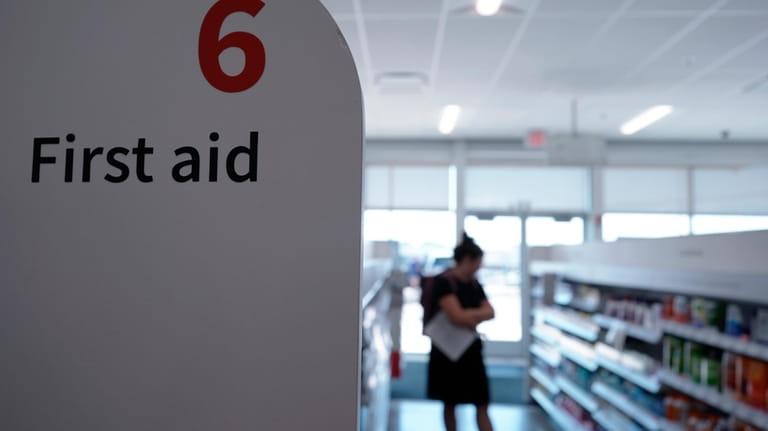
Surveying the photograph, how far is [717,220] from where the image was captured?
9.74m

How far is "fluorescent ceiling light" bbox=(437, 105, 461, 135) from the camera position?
24.2 ft

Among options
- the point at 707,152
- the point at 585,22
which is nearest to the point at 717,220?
the point at 707,152

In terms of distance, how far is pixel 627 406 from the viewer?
3965mm

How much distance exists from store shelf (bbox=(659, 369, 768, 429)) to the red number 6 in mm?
2865

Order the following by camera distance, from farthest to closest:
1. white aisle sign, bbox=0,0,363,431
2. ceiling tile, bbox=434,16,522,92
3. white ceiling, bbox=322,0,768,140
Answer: ceiling tile, bbox=434,16,522,92 → white ceiling, bbox=322,0,768,140 → white aisle sign, bbox=0,0,363,431

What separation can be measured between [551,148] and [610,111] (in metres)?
1.50

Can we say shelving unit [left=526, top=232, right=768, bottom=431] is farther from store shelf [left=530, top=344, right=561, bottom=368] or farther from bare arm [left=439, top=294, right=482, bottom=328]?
bare arm [left=439, top=294, right=482, bottom=328]

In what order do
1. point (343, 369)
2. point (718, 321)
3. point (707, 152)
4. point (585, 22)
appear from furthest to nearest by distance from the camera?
1. point (707, 152)
2. point (585, 22)
3. point (718, 321)
4. point (343, 369)

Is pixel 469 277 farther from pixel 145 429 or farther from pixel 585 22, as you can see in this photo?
pixel 145 429

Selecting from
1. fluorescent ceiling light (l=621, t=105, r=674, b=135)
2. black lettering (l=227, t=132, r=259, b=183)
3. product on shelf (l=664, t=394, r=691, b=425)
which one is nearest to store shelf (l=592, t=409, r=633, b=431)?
product on shelf (l=664, t=394, r=691, b=425)

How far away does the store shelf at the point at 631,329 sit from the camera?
3.66 m

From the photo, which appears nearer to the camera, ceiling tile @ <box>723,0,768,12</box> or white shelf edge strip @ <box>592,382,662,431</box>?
white shelf edge strip @ <box>592,382,662,431</box>

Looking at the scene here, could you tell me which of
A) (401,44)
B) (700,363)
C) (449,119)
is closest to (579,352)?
(700,363)

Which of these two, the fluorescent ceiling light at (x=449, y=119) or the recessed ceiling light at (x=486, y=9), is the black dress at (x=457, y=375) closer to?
the recessed ceiling light at (x=486, y=9)
